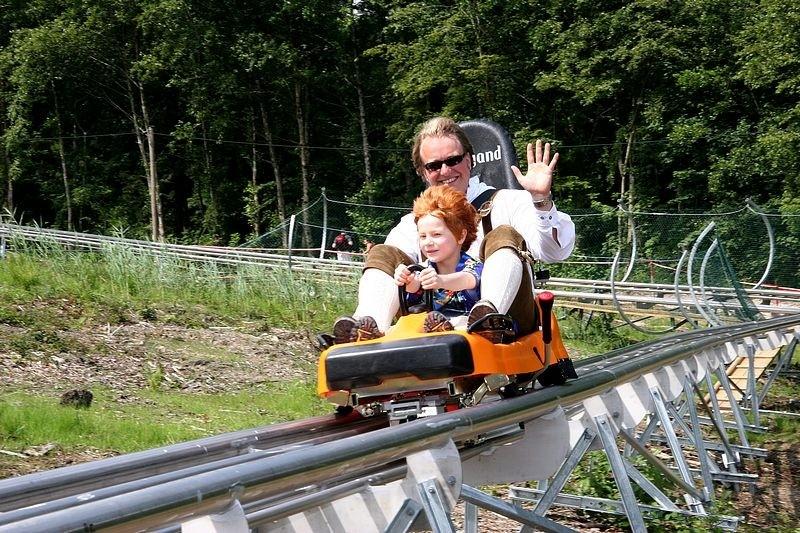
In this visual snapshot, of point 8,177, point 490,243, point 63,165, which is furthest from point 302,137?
point 490,243

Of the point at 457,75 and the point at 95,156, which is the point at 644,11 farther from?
the point at 95,156

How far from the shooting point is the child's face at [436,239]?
12.2 ft

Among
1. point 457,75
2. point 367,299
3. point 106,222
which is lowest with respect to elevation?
point 106,222

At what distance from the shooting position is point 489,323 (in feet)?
11.0

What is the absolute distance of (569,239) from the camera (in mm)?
4129

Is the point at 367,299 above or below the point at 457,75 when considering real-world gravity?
below

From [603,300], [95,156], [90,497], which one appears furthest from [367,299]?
[95,156]

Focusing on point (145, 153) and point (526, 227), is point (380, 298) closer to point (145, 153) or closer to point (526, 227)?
point (526, 227)

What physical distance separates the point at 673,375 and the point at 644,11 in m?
21.2

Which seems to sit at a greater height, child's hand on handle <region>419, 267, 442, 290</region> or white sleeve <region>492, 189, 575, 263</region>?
white sleeve <region>492, 189, 575, 263</region>

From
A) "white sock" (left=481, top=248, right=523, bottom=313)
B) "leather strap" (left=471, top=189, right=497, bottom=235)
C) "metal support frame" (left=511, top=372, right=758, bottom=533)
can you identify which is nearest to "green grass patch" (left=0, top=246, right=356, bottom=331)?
"metal support frame" (left=511, top=372, right=758, bottom=533)

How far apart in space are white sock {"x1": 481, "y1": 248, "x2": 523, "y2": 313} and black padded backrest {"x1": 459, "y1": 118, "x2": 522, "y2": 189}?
97 centimetres

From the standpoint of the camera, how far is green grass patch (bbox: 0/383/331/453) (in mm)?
5570

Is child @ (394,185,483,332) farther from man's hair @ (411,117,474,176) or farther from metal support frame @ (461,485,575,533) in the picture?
metal support frame @ (461,485,575,533)
